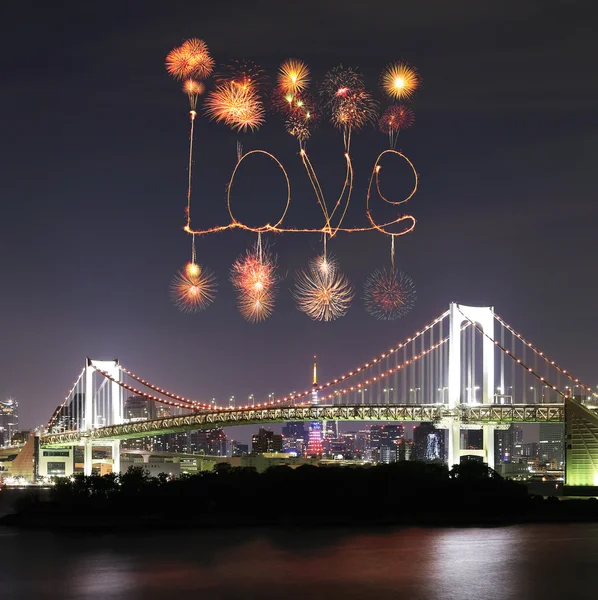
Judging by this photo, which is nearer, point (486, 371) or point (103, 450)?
point (486, 371)

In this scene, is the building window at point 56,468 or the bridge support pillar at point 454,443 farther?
the building window at point 56,468

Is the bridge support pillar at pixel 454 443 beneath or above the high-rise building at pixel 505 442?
above

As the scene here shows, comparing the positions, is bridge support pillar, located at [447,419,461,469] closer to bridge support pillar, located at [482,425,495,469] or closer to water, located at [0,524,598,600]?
bridge support pillar, located at [482,425,495,469]

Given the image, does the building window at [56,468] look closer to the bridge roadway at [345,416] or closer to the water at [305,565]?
the bridge roadway at [345,416]

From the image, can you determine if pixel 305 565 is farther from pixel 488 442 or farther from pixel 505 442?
pixel 505 442

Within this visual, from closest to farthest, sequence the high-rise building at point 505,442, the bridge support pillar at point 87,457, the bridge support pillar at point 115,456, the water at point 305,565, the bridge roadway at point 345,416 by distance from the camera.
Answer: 1. the water at point 305,565
2. the bridge roadway at point 345,416
3. the bridge support pillar at point 87,457
4. the bridge support pillar at point 115,456
5. the high-rise building at point 505,442

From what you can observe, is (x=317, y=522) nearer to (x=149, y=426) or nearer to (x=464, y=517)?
(x=464, y=517)

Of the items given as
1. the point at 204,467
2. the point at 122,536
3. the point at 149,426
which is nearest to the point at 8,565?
the point at 122,536

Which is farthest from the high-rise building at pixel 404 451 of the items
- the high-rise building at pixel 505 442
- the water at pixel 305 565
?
the water at pixel 305 565
